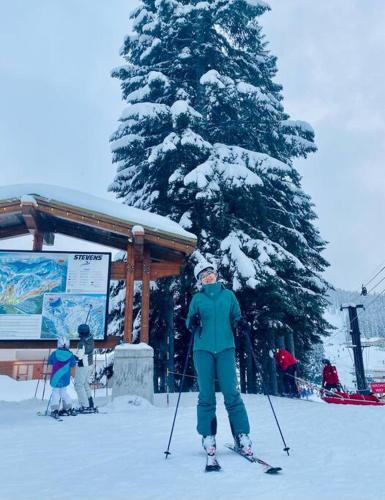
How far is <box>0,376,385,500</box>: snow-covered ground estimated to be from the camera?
293 centimetres

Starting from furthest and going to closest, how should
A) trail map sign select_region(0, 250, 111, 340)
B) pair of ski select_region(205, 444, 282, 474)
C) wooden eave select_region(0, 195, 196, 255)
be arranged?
wooden eave select_region(0, 195, 196, 255), trail map sign select_region(0, 250, 111, 340), pair of ski select_region(205, 444, 282, 474)

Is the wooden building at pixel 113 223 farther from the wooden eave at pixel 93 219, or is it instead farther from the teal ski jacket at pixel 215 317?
the teal ski jacket at pixel 215 317

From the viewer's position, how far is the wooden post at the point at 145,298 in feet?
30.9

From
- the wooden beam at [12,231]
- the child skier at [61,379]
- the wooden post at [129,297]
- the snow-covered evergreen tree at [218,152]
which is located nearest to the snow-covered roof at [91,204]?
the wooden post at [129,297]

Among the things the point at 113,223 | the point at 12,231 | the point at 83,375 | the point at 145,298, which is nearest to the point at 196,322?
the point at 83,375

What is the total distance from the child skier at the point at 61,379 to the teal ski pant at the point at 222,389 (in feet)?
14.3

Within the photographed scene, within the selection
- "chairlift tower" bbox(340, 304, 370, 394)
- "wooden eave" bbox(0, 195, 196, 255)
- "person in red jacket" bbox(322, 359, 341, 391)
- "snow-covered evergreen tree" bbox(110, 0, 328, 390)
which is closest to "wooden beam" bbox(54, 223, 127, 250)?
→ "wooden eave" bbox(0, 195, 196, 255)

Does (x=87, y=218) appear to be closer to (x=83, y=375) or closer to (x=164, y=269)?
(x=164, y=269)

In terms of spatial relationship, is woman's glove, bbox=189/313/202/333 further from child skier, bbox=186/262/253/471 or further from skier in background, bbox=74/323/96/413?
skier in background, bbox=74/323/96/413

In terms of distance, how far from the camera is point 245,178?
12.4 m

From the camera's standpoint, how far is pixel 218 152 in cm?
1314

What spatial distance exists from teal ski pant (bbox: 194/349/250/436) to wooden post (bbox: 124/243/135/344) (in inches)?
216

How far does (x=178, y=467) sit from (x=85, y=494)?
3.19 ft

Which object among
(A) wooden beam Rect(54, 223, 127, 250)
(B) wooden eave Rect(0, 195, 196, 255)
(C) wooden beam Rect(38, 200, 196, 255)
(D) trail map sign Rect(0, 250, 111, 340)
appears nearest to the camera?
(D) trail map sign Rect(0, 250, 111, 340)
